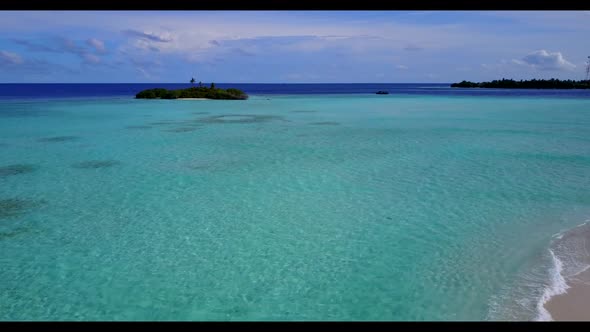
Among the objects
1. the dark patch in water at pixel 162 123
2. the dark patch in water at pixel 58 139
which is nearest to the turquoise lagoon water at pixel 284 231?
the dark patch in water at pixel 58 139

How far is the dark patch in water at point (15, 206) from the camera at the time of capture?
32.8 ft

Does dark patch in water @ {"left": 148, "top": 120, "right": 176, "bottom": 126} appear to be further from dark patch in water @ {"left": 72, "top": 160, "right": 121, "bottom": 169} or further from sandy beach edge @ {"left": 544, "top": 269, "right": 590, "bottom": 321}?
sandy beach edge @ {"left": 544, "top": 269, "right": 590, "bottom": 321}

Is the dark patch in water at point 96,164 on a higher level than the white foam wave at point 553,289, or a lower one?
higher

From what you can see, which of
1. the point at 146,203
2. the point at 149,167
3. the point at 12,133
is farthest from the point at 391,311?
the point at 12,133

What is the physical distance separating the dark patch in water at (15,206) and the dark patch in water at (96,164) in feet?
14.8

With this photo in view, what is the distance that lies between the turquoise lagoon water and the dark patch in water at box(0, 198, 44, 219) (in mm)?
80

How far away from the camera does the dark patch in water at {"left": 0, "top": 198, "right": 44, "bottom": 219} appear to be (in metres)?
10.0

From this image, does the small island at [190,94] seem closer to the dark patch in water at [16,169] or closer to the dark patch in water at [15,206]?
the dark patch in water at [16,169]

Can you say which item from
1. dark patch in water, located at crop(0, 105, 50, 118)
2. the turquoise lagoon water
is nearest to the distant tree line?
dark patch in water, located at crop(0, 105, 50, 118)

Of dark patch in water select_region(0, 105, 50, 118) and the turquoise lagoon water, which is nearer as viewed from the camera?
the turquoise lagoon water

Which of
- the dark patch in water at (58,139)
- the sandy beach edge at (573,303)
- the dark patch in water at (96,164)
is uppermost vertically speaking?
the dark patch in water at (58,139)

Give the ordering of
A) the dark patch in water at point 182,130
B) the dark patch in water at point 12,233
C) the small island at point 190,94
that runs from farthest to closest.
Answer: the small island at point 190,94 → the dark patch in water at point 182,130 → the dark patch in water at point 12,233

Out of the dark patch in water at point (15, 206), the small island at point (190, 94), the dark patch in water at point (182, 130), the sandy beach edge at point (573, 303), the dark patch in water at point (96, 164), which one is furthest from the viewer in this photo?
the small island at point (190, 94)

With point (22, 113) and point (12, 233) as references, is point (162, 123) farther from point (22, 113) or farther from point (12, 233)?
point (12, 233)
